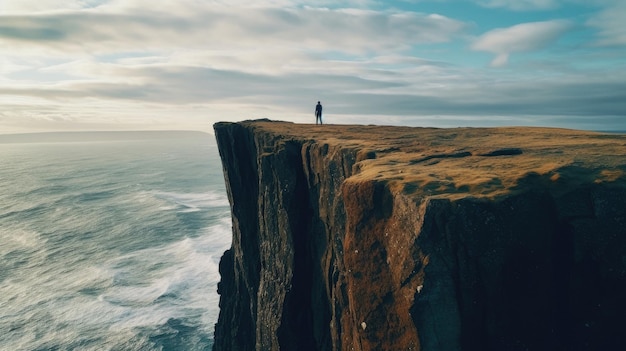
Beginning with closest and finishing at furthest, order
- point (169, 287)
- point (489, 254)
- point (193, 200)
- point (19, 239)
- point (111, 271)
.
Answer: point (489, 254) < point (169, 287) < point (111, 271) < point (19, 239) < point (193, 200)

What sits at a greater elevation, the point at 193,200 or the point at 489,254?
the point at 489,254

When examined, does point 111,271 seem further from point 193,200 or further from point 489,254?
point 489,254

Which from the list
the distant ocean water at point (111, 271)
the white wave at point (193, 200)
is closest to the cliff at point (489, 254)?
the distant ocean water at point (111, 271)

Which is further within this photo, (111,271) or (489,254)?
(111,271)

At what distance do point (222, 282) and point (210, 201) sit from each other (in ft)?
269

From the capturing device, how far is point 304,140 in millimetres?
27844

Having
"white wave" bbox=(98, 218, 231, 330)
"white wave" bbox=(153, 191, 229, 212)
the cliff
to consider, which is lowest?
"white wave" bbox=(98, 218, 231, 330)

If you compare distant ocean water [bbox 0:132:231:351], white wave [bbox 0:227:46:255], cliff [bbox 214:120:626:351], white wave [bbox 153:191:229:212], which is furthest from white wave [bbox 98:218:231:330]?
cliff [bbox 214:120:626:351]

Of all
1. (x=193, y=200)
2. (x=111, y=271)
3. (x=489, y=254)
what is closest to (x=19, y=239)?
(x=111, y=271)

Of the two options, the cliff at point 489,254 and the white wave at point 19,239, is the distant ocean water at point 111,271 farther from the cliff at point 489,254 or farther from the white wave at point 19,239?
the cliff at point 489,254

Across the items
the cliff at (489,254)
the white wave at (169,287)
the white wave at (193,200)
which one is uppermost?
the cliff at (489,254)

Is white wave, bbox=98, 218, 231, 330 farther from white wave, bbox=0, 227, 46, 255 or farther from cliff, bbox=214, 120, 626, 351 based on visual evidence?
cliff, bbox=214, 120, 626, 351

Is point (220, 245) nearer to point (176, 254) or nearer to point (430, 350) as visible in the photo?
point (176, 254)

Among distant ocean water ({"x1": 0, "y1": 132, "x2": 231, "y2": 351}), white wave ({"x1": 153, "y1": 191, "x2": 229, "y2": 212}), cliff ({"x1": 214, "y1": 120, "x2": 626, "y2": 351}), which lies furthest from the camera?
white wave ({"x1": 153, "y1": 191, "x2": 229, "y2": 212})
